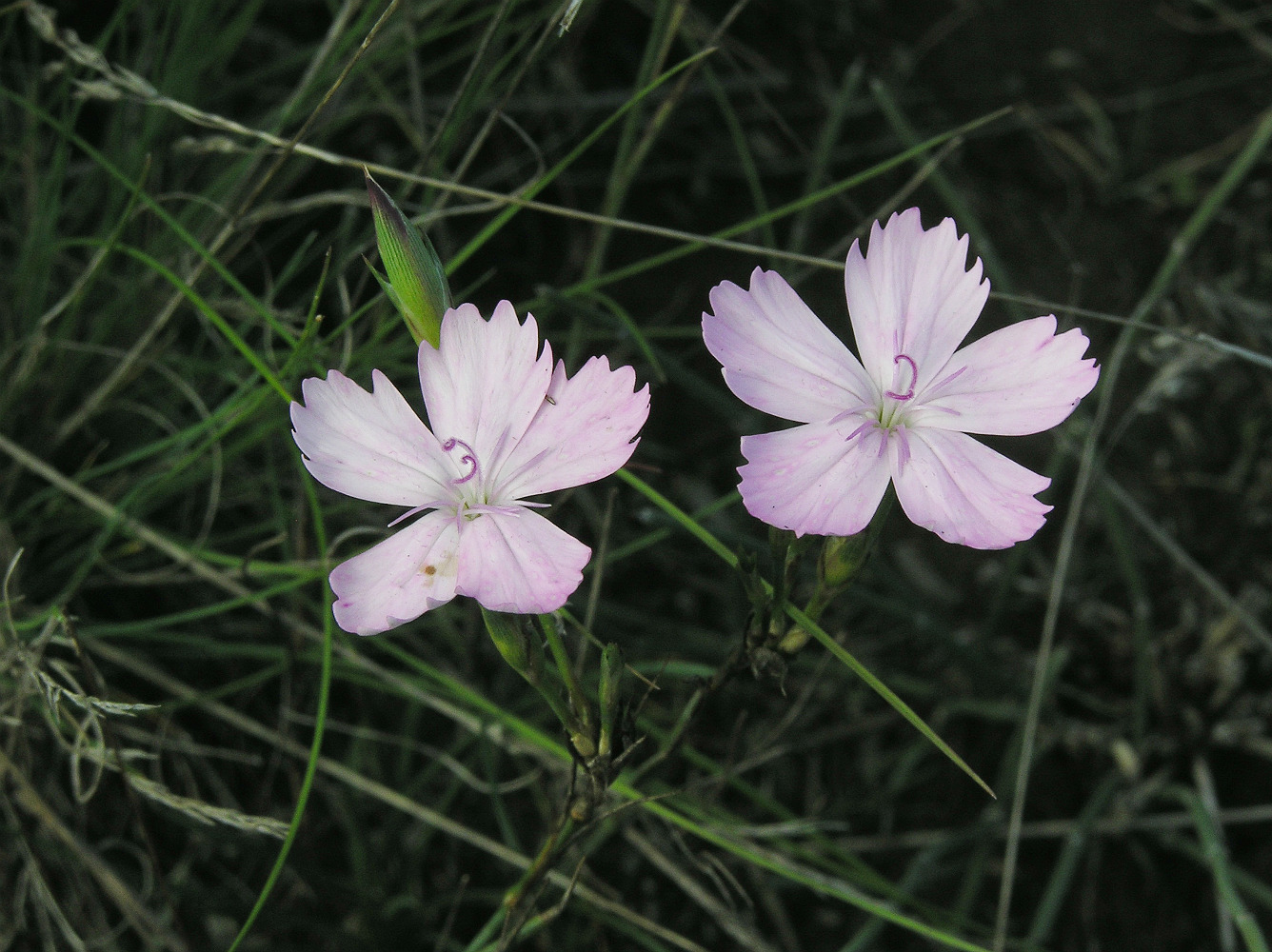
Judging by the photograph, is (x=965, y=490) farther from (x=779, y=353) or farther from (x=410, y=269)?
(x=410, y=269)

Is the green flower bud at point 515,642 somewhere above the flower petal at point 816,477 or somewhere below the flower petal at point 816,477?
below

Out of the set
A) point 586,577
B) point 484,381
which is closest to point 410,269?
point 484,381

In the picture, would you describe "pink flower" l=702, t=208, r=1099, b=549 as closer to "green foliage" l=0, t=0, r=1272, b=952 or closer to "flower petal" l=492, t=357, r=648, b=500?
"flower petal" l=492, t=357, r=648, b=500

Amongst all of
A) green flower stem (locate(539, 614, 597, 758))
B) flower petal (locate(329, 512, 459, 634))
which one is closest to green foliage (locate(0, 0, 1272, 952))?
green flower stem (locate(539, 614, 597, 758))

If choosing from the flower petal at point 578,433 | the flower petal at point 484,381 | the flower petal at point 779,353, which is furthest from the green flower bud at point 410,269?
the flower petal at point 779,353

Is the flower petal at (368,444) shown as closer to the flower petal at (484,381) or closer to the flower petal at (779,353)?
the flower petal at (484,381)

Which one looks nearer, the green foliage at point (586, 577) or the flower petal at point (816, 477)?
the flower petal at point (816, 477)

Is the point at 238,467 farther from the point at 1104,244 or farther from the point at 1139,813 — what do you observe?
the point at 1104,244

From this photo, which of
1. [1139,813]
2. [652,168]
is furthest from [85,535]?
[1139,813]
